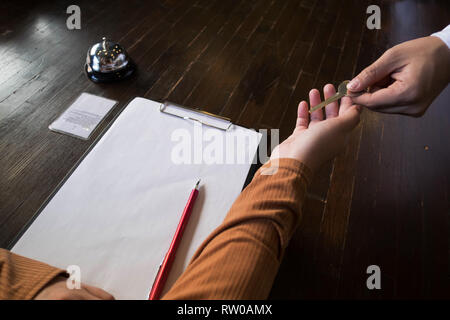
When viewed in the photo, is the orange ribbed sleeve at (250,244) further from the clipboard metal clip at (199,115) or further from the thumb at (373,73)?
the thumb at (373,73)

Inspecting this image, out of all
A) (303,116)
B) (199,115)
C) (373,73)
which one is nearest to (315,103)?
(303,116)

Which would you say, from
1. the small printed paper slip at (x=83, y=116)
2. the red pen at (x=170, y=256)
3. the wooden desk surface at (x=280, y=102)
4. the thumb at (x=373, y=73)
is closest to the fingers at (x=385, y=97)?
the thumb at (x=373, y=73)

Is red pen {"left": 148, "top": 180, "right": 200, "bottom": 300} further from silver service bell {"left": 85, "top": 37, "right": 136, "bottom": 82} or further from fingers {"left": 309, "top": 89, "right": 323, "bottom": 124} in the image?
silver service bell {"left": 85, "top": 37, "right": 136, "bottom": 82}

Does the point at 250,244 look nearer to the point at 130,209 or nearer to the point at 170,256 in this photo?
the point at 170,256

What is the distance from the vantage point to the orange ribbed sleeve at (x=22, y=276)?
16.0 inches

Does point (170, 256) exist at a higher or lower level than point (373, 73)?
lower

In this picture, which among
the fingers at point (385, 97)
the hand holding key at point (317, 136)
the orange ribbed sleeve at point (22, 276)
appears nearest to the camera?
the orange ribbed sleeve at point (22, 276)

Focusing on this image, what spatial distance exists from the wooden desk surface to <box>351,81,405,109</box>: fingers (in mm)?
138

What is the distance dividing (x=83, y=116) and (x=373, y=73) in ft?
2.49

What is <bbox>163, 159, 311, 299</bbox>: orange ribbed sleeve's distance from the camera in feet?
1.34

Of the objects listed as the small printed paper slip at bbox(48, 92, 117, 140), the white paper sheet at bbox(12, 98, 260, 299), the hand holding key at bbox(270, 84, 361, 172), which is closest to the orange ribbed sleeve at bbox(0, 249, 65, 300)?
the white paper sheet at bbox(12, 98, 260, 299)

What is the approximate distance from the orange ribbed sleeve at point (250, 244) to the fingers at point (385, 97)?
1.03ft

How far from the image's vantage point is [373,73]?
72 cm
